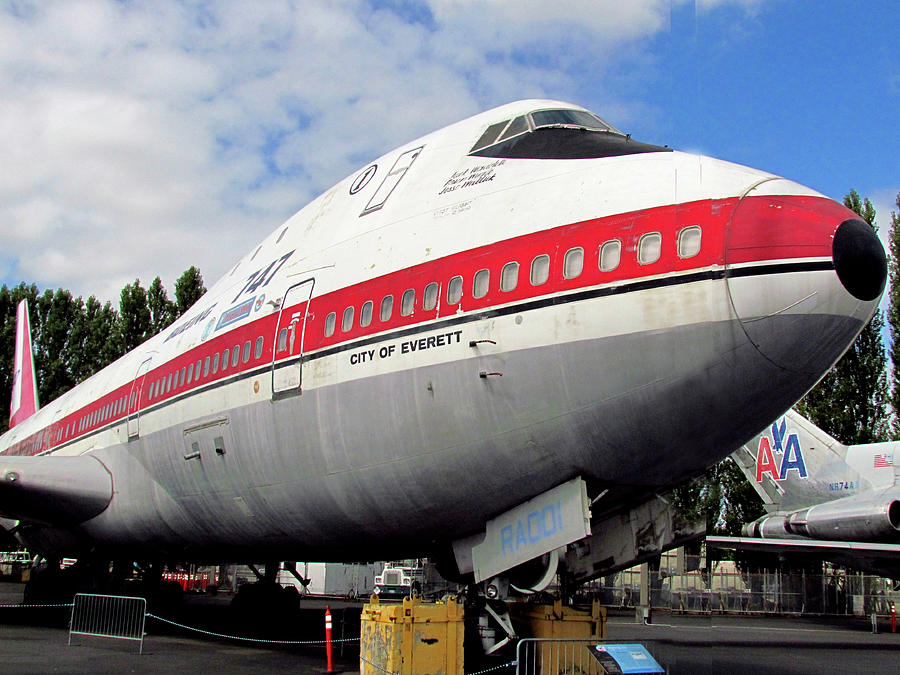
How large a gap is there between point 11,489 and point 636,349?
1261 cm

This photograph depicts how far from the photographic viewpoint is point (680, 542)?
909cm

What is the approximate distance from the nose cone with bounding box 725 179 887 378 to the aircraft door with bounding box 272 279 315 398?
5.22 meters

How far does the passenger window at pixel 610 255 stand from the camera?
736 centimetres

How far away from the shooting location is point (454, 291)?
330 inches

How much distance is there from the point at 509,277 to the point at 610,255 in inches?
40.7

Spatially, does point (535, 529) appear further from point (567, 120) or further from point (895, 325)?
point (895, 325)

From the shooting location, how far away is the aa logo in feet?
88.3

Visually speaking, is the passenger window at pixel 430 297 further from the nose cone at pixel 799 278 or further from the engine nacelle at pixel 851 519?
the engine nacelle at pixel 851 519

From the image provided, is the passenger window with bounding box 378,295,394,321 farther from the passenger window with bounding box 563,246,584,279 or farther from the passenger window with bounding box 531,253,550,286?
A: the passenger window with bounding box 563,246,584,279

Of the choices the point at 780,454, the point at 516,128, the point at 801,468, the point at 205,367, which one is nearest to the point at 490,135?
the point at 516,128

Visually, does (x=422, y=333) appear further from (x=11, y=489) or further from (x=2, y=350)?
(x=2, y=350)

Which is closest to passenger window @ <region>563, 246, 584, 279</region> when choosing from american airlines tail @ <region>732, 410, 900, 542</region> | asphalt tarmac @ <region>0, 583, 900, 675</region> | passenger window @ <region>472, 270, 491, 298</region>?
passenger window @ <region>472, 270, 491, 298</region>

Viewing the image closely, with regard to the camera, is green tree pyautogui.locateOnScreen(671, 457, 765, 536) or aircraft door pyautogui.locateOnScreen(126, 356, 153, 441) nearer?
aircraft door pyautogui.locateOnScreen(126, 356, 153, 441)

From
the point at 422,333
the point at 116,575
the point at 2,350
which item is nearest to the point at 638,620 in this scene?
the point at 116,575
